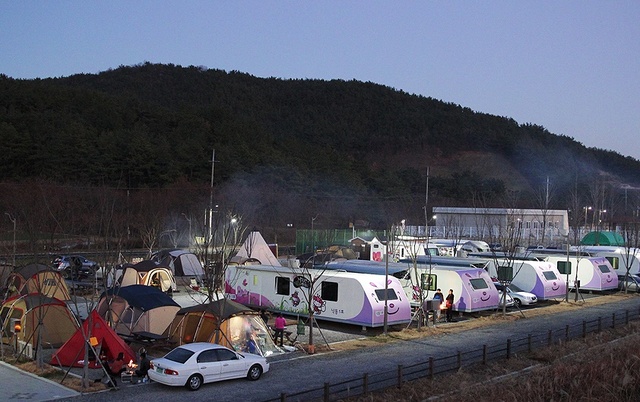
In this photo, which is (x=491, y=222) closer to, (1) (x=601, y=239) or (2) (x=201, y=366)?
(1) (x=601, y=239)

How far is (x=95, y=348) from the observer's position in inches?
597

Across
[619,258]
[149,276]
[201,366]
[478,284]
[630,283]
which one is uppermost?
[619,258]

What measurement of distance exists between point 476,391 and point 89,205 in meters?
36.4

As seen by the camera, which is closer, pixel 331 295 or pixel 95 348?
pixel 95 348

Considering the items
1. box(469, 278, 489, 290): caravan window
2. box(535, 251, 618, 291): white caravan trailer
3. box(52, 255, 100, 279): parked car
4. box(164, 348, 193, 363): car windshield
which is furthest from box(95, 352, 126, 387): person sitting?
box(535, 251, 618, 291): white caravan trailer

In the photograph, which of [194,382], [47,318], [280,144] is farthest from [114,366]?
[280,144]

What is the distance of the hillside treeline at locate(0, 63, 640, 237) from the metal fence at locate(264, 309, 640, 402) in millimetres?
39906

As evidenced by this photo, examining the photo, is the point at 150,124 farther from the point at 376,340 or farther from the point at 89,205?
the point at 376,340

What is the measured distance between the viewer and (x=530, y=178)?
149m

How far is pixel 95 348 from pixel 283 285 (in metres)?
8.85

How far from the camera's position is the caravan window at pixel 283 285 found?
901 inches

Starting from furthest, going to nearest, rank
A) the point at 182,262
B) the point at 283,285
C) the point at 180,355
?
1. the point at 182,262
2. the point at 283,285
3. the point at 180,355

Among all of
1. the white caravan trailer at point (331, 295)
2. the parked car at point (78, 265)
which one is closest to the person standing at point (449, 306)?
the white caravan trailer at point (331, 295)

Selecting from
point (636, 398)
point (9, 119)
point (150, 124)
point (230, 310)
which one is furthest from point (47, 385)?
point (150, 124)
